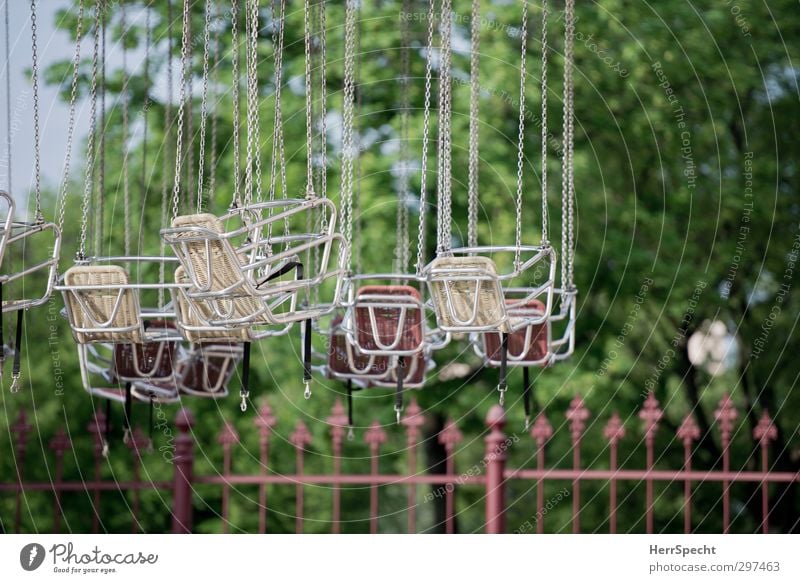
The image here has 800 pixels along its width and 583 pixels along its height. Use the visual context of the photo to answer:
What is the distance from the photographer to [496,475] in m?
10.1

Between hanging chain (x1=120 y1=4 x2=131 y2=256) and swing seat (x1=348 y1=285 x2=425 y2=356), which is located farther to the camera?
hanging chain (x1=120 y1=4 x2=131 y2=256)

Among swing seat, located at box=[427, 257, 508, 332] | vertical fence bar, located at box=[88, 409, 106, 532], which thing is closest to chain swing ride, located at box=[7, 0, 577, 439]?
swing seat, located at box=[427, 257, 508, 332]

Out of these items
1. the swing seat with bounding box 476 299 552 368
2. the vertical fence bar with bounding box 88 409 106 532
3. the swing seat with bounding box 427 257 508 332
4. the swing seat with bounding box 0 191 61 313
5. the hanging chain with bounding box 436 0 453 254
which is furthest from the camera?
the vertical fence bar with bounding box 88 409 106 532

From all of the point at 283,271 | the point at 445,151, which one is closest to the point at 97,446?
the point at 283,271

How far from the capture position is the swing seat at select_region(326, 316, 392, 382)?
8969mm

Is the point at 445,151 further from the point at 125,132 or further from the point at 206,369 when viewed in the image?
the point at 125,132

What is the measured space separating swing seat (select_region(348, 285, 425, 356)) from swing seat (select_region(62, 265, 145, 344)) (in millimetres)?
1482

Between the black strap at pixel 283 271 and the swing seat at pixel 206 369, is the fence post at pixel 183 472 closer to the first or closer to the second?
the swing seat at pixel 206 369

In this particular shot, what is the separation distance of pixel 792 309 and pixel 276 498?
6808 mm

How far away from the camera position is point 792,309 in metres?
15.1

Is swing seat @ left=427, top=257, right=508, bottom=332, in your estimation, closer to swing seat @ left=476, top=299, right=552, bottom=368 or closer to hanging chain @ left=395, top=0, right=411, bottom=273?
swing seat @ left=476, top=299, right=552, bottom=368

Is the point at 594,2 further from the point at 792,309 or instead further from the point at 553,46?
the point at 792,309
